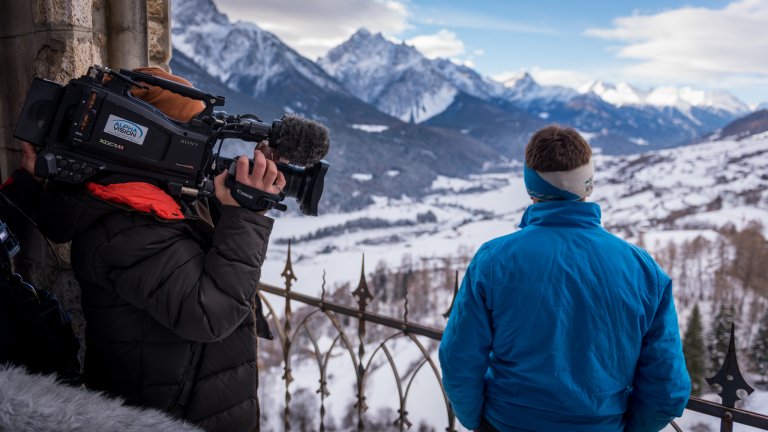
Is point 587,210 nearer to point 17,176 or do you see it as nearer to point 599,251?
point 599,251

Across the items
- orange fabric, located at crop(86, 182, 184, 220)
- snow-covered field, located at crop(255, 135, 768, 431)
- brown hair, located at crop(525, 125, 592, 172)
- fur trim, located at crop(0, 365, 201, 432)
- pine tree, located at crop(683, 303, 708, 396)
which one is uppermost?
snow-covered field, located at crop(255, 135, 768, 431)

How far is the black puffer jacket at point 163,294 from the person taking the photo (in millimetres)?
1315

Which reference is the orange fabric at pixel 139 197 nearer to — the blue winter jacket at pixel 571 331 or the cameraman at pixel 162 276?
the cameraman at pixel 162 276

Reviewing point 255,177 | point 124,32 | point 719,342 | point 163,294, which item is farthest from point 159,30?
point 719,342

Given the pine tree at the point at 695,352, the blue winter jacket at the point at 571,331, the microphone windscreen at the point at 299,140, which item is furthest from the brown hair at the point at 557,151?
the pine tree at the point at 695,352

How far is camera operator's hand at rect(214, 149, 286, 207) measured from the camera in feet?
4.50

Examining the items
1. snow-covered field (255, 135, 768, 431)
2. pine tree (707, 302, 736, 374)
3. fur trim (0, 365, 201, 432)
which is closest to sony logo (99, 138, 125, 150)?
fur trim (0, 365, 201, 432)

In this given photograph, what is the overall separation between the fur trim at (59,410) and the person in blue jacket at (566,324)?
2.82 ft

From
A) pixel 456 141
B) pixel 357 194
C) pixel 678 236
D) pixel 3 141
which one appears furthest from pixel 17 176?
pixel 456 141

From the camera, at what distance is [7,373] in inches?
37.2

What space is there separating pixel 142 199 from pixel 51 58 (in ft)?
3.56

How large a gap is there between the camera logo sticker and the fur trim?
0.58 m

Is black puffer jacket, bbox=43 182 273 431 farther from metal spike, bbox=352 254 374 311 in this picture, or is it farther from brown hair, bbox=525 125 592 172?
metal spike, bbox=352 254 374 311

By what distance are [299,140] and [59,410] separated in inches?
32.3
